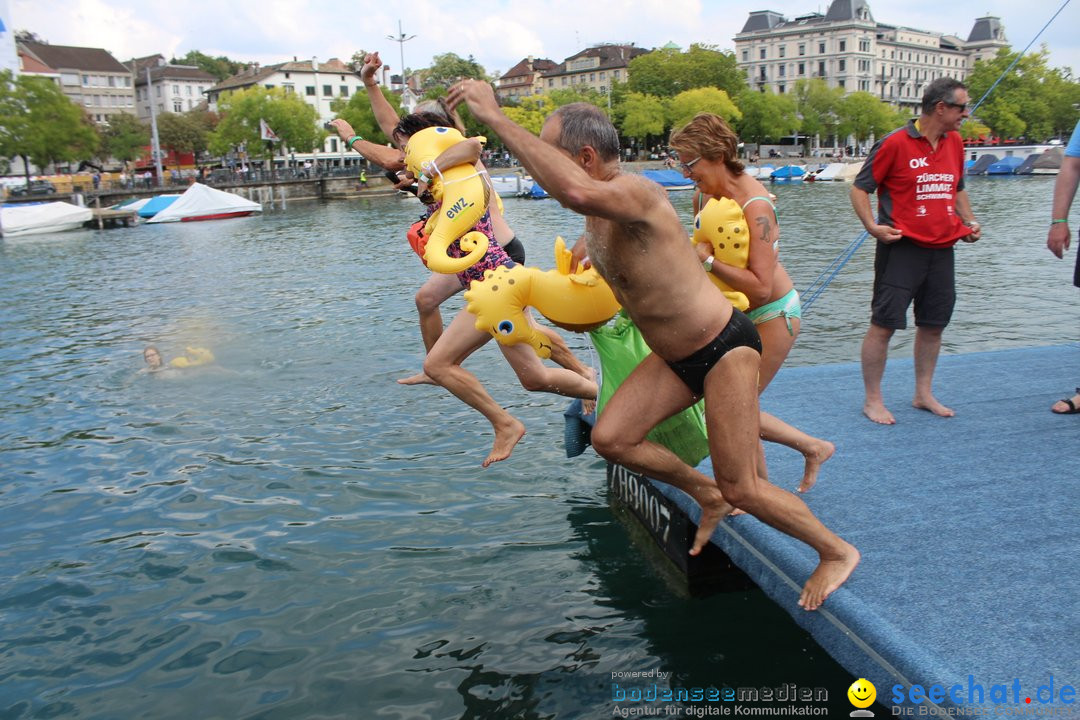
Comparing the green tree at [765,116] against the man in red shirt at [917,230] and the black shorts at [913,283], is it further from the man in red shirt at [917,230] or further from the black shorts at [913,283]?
the black shorts at [913,283]

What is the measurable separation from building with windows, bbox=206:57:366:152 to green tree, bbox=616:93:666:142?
42.2 metres

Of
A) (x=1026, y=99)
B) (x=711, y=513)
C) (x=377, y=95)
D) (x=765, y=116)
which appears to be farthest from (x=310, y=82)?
(x=711, y=513)

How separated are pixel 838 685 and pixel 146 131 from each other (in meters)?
116

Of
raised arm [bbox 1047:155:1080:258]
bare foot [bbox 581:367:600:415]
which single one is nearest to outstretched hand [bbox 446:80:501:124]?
bare foot [bbox 581:367:600:415]

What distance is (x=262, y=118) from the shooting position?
95.4 m

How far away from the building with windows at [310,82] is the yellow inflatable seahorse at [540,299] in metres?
126

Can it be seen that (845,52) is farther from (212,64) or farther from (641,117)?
(212,64)

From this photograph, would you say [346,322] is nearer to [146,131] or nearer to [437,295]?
[437,295]

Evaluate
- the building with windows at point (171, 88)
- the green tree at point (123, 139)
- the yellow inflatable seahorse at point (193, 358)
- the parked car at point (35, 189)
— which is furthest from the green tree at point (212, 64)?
the yellow inflatable seahorse at point (193, 358)

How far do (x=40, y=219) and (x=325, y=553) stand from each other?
165 ft

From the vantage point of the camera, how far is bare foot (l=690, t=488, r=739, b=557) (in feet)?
16.0

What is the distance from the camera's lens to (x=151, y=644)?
559cm

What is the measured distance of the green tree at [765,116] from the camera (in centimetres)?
11081

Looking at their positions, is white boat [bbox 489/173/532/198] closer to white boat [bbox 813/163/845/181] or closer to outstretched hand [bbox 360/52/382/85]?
white boat [bbox 813/163/845/181]
